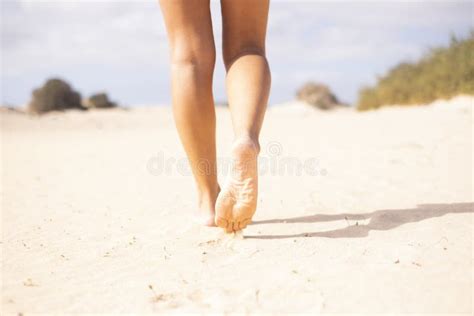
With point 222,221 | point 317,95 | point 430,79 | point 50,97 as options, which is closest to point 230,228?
point 222,221

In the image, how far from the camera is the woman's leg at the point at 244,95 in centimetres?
143

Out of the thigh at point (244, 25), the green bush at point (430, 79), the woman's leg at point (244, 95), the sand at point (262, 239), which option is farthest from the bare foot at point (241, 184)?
the green bush at point (430, 79)

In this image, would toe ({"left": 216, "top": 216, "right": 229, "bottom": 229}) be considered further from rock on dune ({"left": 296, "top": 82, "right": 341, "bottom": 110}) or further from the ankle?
rock on dune ({"left": 296, "top": 82, "right": 341, "bottom": 110})

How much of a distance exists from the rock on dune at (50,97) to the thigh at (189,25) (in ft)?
37.0

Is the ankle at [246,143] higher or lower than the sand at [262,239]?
higher

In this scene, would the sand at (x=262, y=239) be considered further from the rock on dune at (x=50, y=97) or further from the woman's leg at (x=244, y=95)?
the rock on dune at (x=50, y=97)

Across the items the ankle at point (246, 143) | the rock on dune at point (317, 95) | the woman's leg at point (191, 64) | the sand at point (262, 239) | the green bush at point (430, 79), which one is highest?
the rock on dune at point (317, 95)

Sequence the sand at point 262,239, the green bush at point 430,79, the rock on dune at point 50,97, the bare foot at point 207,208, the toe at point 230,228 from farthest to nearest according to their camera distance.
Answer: the rock on dune at point 50,97, the green bush at point 430,79, the bare foot at point 207,208, the toe at point 230,228, the sand at point 262,239

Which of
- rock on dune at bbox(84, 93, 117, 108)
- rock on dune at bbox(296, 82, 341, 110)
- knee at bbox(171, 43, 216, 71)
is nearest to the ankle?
knee at bbox(171, 43, 216, 71)

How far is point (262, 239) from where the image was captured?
1673 millimetres

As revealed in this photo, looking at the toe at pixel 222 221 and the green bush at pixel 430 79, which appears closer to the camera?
the toe at pixel 222 221

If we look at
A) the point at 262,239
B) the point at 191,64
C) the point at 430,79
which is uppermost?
the point at 430,79

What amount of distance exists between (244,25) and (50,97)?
1147 centimetres

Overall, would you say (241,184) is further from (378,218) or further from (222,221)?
(378,218)
